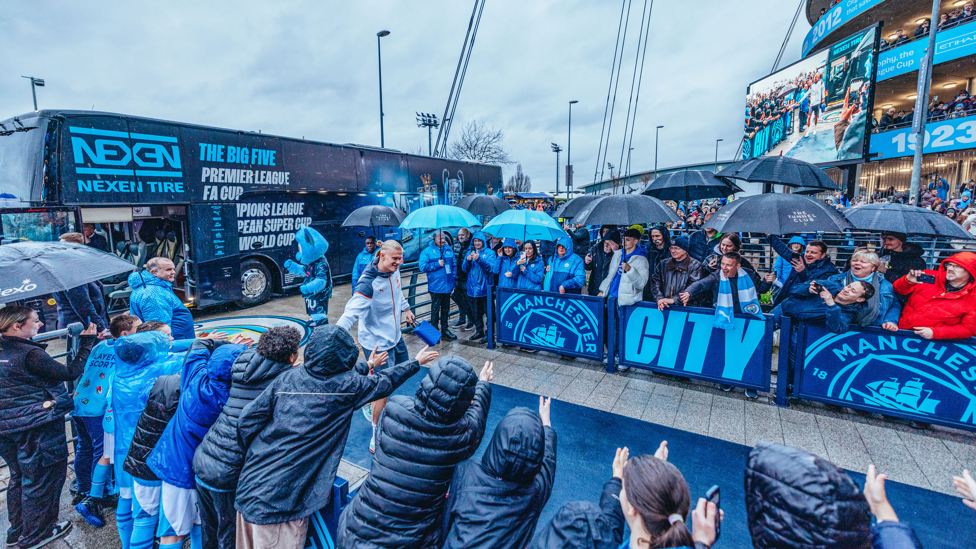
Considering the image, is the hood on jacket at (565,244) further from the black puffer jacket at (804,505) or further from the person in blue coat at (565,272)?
the black puffer jacket at (804,505)

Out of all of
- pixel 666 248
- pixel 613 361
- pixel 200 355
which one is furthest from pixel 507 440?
pixel 666 248

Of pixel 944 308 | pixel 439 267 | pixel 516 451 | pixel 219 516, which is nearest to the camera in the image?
pixel 516 451

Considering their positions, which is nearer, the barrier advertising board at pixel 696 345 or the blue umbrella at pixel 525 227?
the barrier advertising board at pixel 696 345

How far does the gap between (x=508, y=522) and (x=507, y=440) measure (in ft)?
1.25

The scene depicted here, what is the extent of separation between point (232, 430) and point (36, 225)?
7605 mm

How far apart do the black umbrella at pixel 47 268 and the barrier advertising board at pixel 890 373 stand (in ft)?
21.3

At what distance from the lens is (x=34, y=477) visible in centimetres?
291

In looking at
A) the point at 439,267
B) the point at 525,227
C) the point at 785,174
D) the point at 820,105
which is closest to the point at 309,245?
the point at 439,267

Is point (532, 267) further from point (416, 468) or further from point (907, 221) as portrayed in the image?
point (416, 468)

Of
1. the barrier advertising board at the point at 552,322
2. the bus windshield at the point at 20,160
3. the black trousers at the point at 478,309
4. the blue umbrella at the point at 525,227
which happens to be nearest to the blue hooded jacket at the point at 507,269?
the barrier advertising board at the point at 552,322

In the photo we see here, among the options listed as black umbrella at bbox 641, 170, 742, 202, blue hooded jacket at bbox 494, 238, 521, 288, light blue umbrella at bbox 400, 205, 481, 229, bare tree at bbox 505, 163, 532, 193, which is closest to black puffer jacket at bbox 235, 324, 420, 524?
light blue umbrella at bbox 400, 205, 481, 229

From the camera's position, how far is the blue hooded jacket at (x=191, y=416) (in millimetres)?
2398

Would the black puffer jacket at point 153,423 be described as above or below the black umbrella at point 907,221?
below

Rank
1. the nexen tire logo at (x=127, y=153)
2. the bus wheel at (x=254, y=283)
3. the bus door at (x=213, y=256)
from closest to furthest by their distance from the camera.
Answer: the nexen tire logo at (x=127, y=153) → the bus door at (x=213, y=256) → the bus wheel at (x=254, y=283)
